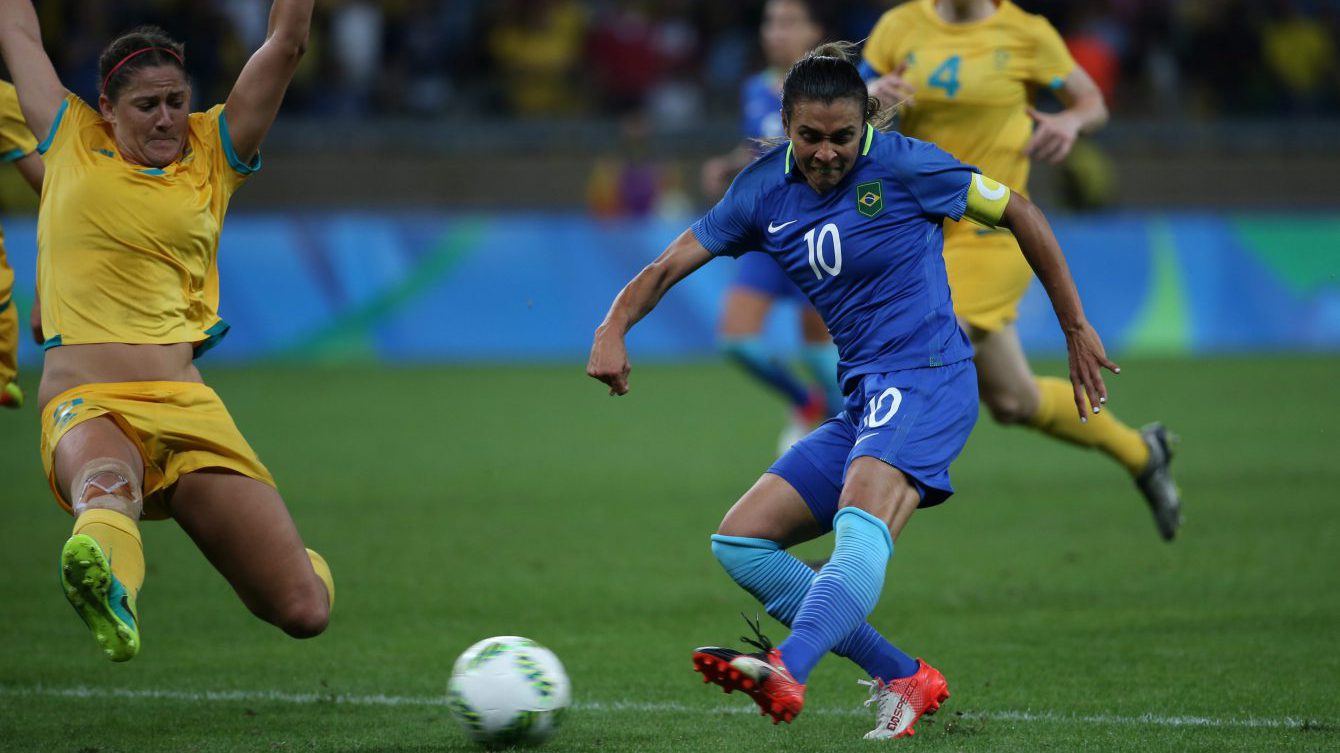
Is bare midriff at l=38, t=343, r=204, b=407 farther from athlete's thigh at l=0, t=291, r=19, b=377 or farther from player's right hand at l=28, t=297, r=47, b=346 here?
athlete's thigh at l=0, t=291, r=19, b=377

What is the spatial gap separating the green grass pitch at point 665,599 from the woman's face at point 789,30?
105 inches

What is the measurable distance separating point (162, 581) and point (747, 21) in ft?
51.6

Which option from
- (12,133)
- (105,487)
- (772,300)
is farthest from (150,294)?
(772,300)

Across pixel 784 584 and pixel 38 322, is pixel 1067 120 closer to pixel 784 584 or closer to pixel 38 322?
pixel 784 584

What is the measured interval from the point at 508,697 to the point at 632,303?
122cm

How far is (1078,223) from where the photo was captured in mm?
17781

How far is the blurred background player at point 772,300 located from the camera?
9781 mm

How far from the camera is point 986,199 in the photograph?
4875 mm

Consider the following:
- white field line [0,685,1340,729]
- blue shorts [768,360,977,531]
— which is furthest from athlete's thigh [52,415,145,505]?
blue shorts [768,360,977,531]

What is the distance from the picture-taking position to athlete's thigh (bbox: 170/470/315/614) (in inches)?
199

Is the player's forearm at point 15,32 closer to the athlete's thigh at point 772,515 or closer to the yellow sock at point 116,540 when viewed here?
the yellow sock at point 116,540

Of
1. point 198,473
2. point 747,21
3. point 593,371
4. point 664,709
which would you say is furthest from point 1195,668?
point 747,21

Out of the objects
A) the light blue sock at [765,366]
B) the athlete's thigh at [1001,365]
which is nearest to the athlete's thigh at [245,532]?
the athlete's thigh at [1001,365]

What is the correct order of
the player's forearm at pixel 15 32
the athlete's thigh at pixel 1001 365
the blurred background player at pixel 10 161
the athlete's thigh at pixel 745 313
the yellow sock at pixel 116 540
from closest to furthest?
the yellow sock at pixel 116 540 < the player's forearm at pixel 15 32 < the blurred background player at pixel 10 161 < the athlete's thigh at pixel 1001 365 < the athlete's thigh at pixel 745 313
